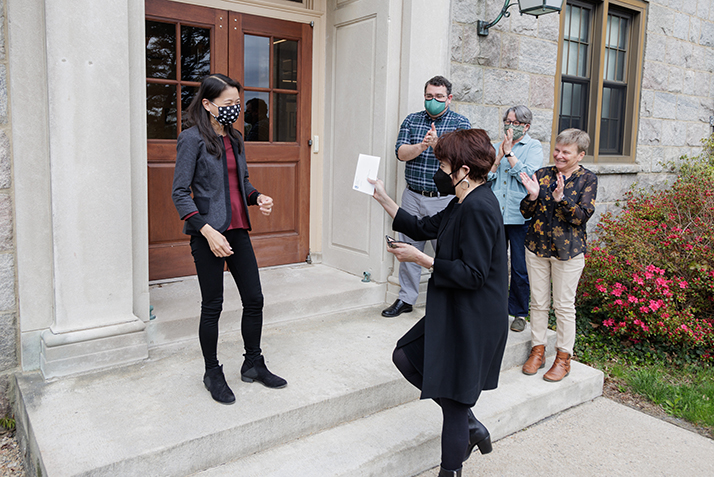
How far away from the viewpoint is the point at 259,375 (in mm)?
3539

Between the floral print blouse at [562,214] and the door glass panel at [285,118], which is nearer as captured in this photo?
the floral print blouse at [562,214]

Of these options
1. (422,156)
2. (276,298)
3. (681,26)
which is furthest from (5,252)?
(681,26)

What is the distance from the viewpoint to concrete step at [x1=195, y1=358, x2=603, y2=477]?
304 centimetres

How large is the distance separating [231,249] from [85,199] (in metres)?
1.05

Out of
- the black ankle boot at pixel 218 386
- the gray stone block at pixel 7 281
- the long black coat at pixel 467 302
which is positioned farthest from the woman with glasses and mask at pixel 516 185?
the gray stone block at pixel 7 281

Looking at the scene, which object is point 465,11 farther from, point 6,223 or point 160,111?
point 6,223

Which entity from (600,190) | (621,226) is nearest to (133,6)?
(621,226)

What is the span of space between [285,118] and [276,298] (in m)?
1.90

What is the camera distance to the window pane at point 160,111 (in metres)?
4.80

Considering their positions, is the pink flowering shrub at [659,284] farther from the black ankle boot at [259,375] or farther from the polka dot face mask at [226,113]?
the polka dot face mask at [226,113]

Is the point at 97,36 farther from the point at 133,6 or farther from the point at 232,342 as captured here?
the point at 232,342

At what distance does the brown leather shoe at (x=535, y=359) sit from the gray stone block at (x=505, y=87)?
2697 mm

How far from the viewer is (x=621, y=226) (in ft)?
20.0

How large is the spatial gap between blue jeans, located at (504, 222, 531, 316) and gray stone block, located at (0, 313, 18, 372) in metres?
3.68
